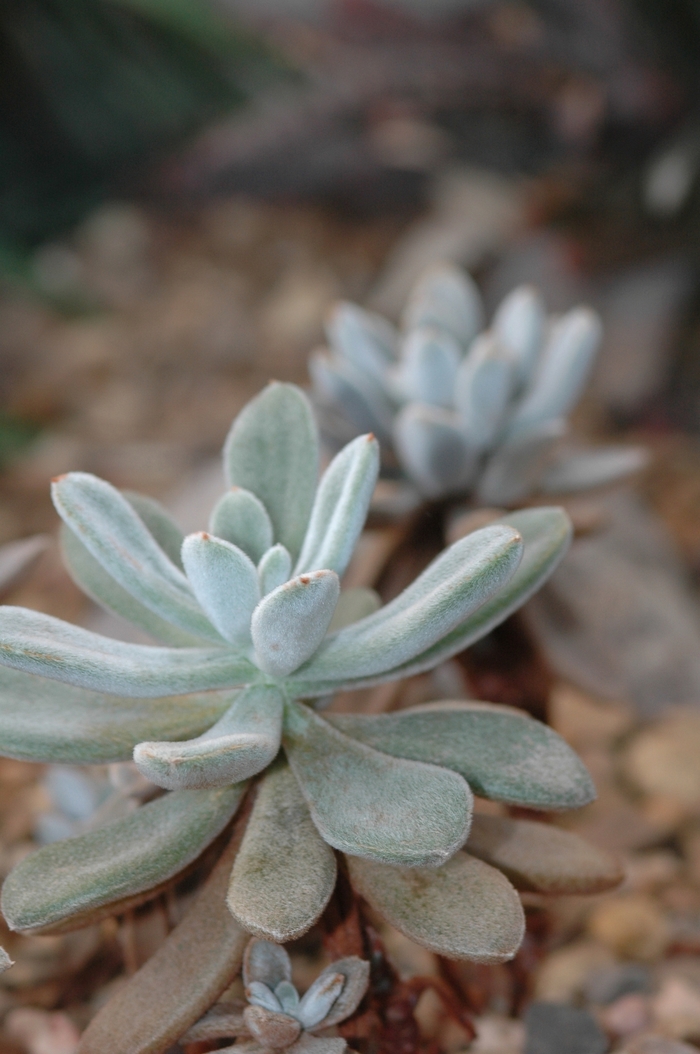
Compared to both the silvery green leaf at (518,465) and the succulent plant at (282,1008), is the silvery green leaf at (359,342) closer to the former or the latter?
the silvery green leaf at (518,465)

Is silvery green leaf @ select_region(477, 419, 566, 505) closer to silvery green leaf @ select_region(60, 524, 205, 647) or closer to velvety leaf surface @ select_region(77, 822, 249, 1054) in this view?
silvery green leaf @ select_region(60, 524, 205, 647)

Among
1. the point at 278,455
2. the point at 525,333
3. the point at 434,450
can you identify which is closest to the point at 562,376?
the point at 525,333

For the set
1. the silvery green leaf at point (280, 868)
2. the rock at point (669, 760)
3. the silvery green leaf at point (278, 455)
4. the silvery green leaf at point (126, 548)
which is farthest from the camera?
the rock at point (669, 760)

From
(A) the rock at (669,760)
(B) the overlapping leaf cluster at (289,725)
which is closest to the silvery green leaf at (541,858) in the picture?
(B) the overlapping leaf cluster at (289,725)

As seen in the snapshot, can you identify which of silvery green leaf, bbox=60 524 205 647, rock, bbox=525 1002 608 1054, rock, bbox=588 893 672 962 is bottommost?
rock, bbox=588 893 672 962

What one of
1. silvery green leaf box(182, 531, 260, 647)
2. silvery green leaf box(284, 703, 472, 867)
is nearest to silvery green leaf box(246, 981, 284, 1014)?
silvery green leaf box(284, 703, 472, 867)

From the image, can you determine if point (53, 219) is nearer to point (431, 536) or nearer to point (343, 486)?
point (431, 536)
